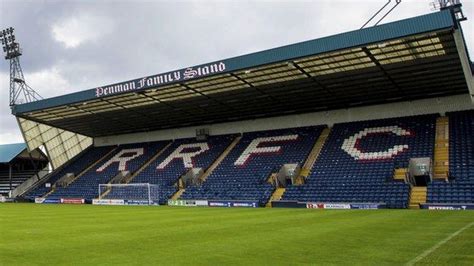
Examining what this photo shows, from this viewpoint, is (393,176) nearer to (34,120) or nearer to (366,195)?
(366,195)

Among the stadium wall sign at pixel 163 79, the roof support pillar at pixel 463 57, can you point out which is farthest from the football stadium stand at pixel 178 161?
the roof support pillar at pixel 463 57

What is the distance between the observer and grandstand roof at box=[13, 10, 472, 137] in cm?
2427

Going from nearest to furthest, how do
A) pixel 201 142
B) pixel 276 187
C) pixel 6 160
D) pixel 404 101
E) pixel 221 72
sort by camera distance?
pixel 221 72
pixel 276 187
pixel 404 101
pixel 201 142
pixel 6 160

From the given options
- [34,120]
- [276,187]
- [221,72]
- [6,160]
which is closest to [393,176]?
[276,187]

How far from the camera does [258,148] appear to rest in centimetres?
4019

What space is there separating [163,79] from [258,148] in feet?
41.1

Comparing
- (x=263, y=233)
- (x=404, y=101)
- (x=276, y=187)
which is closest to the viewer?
(x=263, y=233)

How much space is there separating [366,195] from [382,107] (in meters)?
12.6

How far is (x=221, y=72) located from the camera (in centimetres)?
2934

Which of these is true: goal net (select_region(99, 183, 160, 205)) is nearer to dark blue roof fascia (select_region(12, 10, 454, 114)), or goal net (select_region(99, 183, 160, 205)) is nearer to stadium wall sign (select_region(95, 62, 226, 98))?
stadium wall sign (select_region(95, 62, 226, 98))

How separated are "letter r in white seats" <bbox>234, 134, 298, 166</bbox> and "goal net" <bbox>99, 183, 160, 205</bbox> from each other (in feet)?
26.1

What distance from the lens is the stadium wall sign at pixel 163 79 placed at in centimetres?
2962

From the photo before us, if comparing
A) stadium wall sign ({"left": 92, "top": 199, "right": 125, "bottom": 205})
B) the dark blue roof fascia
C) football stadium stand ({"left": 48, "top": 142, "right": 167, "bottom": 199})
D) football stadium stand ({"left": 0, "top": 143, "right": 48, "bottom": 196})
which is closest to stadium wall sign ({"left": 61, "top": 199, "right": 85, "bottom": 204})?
football stadium stand ({"left": 48, "top": 142, "right": 167, "bottom": 199})

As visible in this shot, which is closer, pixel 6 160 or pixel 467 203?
pixel 467 203
